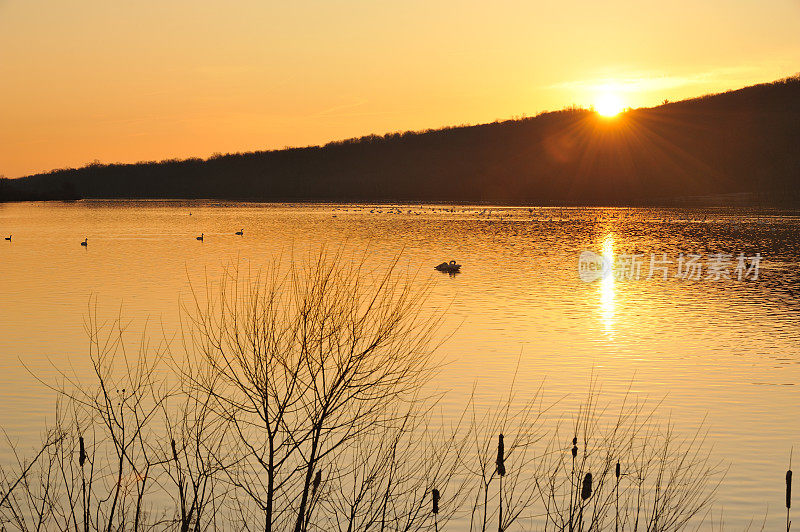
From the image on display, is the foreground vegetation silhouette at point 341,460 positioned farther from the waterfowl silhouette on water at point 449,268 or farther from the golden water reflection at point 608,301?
the waterfowl silhouette on water at point 449,268

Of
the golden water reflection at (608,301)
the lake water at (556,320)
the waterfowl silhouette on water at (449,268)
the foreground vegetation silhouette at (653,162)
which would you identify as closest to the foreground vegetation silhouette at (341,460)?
the lake water at (556,320)

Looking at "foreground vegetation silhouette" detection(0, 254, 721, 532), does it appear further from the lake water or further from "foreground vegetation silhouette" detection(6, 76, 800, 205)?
"foreground vegetation silhouette" detection(6, 76, 800, 205)

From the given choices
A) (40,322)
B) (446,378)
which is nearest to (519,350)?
(446,378)

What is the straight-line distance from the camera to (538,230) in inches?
2849

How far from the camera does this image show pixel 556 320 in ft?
86.7

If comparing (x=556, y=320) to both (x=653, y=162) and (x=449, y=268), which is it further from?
(x=653, y=162)

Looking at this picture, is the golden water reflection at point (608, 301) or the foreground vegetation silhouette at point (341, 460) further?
the golden water reflection at point (608, 301)

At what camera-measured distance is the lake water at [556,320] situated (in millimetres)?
15328

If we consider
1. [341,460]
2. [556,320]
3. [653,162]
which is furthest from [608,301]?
[653,162]

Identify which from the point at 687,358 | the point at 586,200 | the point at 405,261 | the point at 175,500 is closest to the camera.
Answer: the point at 175,500

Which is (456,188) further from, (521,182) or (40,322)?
(40,322)

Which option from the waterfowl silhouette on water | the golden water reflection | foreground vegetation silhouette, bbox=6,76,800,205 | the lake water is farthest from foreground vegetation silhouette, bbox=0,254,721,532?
foreground vegetation silhouette, bbox=6,76,800,205

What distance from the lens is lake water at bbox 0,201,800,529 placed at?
50.3 ft

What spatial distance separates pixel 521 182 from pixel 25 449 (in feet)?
572
